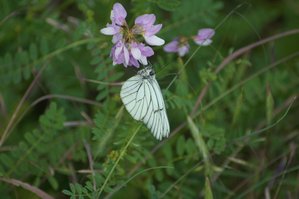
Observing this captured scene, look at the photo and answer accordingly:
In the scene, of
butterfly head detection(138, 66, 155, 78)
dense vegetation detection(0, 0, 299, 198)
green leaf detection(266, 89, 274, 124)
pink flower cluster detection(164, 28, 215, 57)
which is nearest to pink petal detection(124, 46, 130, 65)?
butterfly head detection(138, 66, 155, 78)

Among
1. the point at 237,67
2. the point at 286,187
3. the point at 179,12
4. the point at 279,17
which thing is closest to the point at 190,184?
the point at 286,187

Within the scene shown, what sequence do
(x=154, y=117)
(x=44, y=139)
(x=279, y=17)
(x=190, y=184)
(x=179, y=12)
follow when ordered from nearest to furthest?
1. (x=154, y=117)
2. (x=44, y=139)
3. (x=190, y=184)
4. (x=179, y=12)
5. (x=279, y=17)

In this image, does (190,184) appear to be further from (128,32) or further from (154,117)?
(128,32)

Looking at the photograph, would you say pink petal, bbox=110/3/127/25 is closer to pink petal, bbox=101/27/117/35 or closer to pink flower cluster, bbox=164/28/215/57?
pink petal, bbox=101/27/117/35

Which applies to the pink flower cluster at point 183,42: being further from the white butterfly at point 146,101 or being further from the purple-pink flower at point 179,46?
the white butterfly at point 146,101

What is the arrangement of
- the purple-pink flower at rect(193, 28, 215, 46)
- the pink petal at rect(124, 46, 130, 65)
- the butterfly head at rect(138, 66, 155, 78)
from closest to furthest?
the pink petal at rect(124, 46, 130, 65)
the butterfly head at rect(138, 66, 155, 78)
the purple-pink flower at rect(193, 28, 215, 46)

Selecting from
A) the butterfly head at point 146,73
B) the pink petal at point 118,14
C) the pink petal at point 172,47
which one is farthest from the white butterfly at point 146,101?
the pink petal at point 172,47
